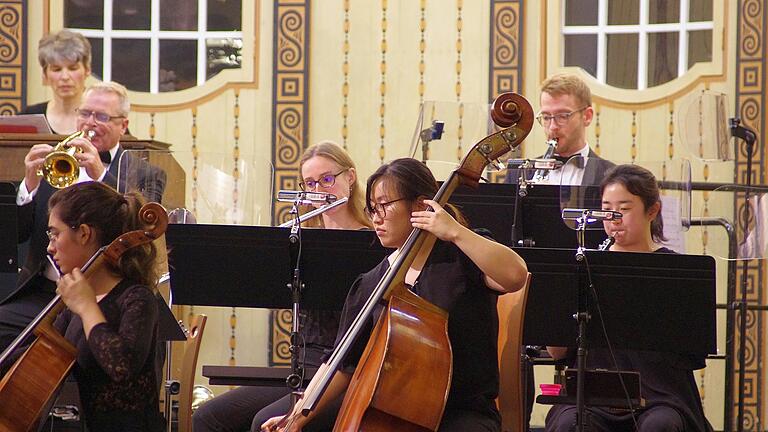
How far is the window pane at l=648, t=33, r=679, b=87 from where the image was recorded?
738 cm

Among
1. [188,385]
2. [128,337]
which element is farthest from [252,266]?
[128,337]

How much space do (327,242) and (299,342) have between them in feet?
1.81

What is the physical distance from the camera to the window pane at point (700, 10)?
7301 millimetres

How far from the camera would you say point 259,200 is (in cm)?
538

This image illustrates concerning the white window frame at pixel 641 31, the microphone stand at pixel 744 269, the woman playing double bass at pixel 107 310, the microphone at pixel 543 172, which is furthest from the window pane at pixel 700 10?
the woman playing double bass at pixel 107 310

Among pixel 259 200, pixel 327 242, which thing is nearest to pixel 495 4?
pixel 259 200

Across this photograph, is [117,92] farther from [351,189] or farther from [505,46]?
[505,46]

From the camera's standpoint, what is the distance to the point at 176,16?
770 centimetres

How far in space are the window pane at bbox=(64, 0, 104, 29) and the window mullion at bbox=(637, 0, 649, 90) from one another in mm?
3530

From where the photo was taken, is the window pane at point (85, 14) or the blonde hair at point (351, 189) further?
the window pane at point (85, 14)

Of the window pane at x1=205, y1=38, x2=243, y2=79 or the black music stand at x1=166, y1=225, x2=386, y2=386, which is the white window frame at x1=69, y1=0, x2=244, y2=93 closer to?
the window pane at x1=205, y1=38, x2=243, y2=79

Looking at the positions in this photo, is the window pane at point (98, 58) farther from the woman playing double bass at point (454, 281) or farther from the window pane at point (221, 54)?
the woman playing double bass at point (454, 281)

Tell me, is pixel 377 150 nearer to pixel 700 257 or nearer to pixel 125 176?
pixel 125 176

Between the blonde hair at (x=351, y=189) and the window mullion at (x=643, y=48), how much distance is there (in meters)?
3.15
